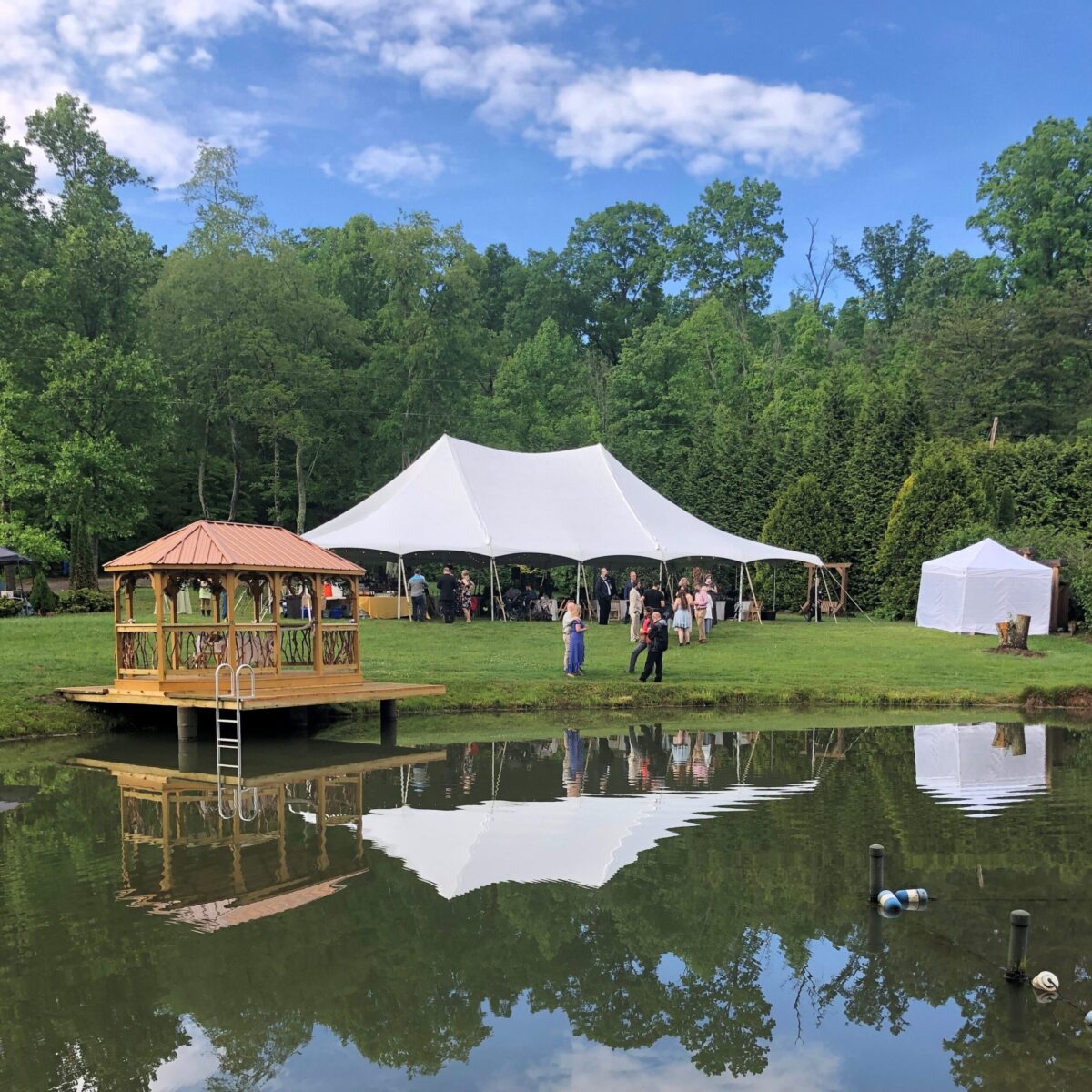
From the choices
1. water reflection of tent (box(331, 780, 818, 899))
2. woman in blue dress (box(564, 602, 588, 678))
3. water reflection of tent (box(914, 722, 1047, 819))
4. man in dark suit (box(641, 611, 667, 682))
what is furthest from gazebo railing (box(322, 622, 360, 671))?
water reflection of tent (box(914, 722, 1047, 819))

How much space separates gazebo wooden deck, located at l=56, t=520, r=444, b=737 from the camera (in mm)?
12570

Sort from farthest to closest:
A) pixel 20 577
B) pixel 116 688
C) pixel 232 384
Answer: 1. pixel 232 384
2. pixel 20 577
3. pixel 116 688

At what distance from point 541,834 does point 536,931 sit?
7.14ft

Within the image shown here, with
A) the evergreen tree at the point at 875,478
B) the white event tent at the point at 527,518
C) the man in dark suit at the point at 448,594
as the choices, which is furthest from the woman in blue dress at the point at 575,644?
the evergreen tree at the point at 875,478

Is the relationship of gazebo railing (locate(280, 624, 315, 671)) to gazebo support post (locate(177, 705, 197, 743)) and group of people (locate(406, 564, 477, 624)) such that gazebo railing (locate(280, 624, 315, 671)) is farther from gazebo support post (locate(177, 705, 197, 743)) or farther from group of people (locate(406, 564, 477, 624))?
group of people (locate(406, 564, 477, 624))

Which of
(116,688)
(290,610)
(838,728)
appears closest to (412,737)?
(116,688)

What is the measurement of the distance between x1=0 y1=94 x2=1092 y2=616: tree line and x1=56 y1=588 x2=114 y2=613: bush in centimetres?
300

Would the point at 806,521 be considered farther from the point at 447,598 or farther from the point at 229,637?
the point at 229,637

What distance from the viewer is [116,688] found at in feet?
42.4

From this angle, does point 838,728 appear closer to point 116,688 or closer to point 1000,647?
point 1000,647

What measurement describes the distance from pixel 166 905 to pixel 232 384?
3126 centimetres

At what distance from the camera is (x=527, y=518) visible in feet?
80.4

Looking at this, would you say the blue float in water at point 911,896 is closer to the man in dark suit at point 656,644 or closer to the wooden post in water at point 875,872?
the wooden post in water at point 875,872

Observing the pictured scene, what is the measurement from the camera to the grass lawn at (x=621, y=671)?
15.0 m
